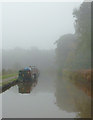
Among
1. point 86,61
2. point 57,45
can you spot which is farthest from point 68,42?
point 86,61

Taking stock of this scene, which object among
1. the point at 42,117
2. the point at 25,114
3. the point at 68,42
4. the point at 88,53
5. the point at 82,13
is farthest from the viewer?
the point at 68,42

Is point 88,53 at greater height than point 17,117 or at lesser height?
greater

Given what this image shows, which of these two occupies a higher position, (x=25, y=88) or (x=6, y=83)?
(x=6, y=83)

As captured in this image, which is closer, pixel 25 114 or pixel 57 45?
pixel 25 114

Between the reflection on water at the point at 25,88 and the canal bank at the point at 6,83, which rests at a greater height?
the canal bank at the point at 6,83

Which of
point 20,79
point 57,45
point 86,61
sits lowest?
point 20,79

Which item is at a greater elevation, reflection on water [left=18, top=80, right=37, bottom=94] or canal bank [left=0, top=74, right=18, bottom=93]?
canal bank [left=0, top=74, right=18, bottom=93]

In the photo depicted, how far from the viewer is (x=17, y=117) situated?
36.4 feet

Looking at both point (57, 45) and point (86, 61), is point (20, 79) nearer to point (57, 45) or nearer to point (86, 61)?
point (86, 61)

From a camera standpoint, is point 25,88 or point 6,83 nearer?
point 25,88

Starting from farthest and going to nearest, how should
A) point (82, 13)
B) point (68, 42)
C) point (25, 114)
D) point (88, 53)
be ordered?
1. point (68, 42)
2. point (82, 13)
3. point (88, 53)
4. point (25, 114)

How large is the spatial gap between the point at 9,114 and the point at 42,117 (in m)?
1.76

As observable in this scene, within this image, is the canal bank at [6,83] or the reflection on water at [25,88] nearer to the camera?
the reflection on water at [25,88]

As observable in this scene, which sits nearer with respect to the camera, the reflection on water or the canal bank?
the reflection on water
